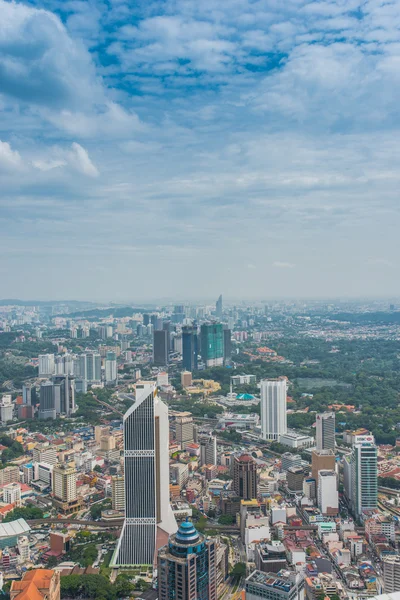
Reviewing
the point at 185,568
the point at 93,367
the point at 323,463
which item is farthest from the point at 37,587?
the point at 93,367

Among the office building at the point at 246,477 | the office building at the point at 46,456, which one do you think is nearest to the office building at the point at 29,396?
the office building at the point at 46,456

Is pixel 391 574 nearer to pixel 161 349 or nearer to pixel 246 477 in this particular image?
pixel 246 477

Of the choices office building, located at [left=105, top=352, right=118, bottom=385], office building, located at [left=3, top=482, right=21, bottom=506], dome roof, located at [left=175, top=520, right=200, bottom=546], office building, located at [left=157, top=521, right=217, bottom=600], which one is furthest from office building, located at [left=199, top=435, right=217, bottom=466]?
office building, located at [left=105, top=352, right=118, bottom=385]

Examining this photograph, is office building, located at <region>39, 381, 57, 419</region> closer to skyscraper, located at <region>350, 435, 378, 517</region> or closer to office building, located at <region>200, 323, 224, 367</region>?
office building, located at <region>200, 323, 224, 367</region>

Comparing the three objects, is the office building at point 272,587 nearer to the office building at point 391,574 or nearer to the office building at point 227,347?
the office building at point 391,574

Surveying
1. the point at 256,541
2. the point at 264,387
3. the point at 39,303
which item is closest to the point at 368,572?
the point at 256,541
